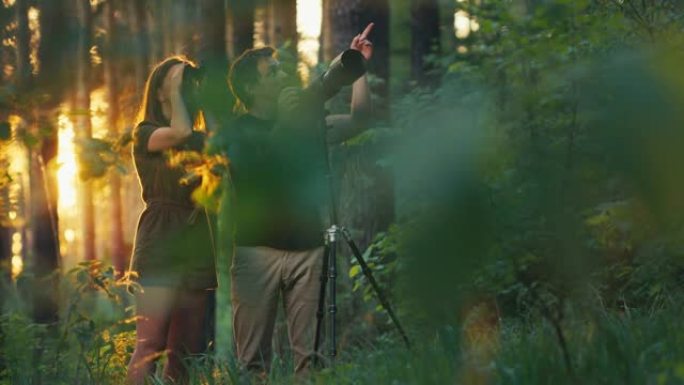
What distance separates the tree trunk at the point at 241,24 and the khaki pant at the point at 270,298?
10.9 feet

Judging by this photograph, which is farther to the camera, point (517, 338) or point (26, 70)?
point (517, 338)

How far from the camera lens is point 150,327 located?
221 inches

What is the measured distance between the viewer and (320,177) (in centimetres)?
234

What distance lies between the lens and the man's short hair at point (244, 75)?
6.99ft

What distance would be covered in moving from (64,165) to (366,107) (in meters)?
1.95

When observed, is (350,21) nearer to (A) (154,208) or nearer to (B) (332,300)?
(A) (154,208)

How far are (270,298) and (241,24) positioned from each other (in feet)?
12.0

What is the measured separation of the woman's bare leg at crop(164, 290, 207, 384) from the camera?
18.7 feet

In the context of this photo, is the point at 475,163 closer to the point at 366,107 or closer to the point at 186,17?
the point at 186,17

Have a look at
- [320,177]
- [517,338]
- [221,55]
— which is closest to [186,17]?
[221,55]

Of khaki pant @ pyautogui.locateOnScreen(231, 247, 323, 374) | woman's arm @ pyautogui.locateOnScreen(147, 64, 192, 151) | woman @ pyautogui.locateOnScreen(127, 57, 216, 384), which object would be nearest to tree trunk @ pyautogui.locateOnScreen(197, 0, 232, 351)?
woman's arm @ pyautogui.locateOnScreen(147, 64, 192, 151)

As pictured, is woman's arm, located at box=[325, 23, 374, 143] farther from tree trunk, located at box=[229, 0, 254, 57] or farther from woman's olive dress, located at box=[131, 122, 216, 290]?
tree trunk, located at box=[229, 0, 254, 57]

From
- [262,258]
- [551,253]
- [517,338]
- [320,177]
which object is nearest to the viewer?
[551,253]

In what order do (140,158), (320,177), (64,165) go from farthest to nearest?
(140,158)
(64,165)
(320,177)
